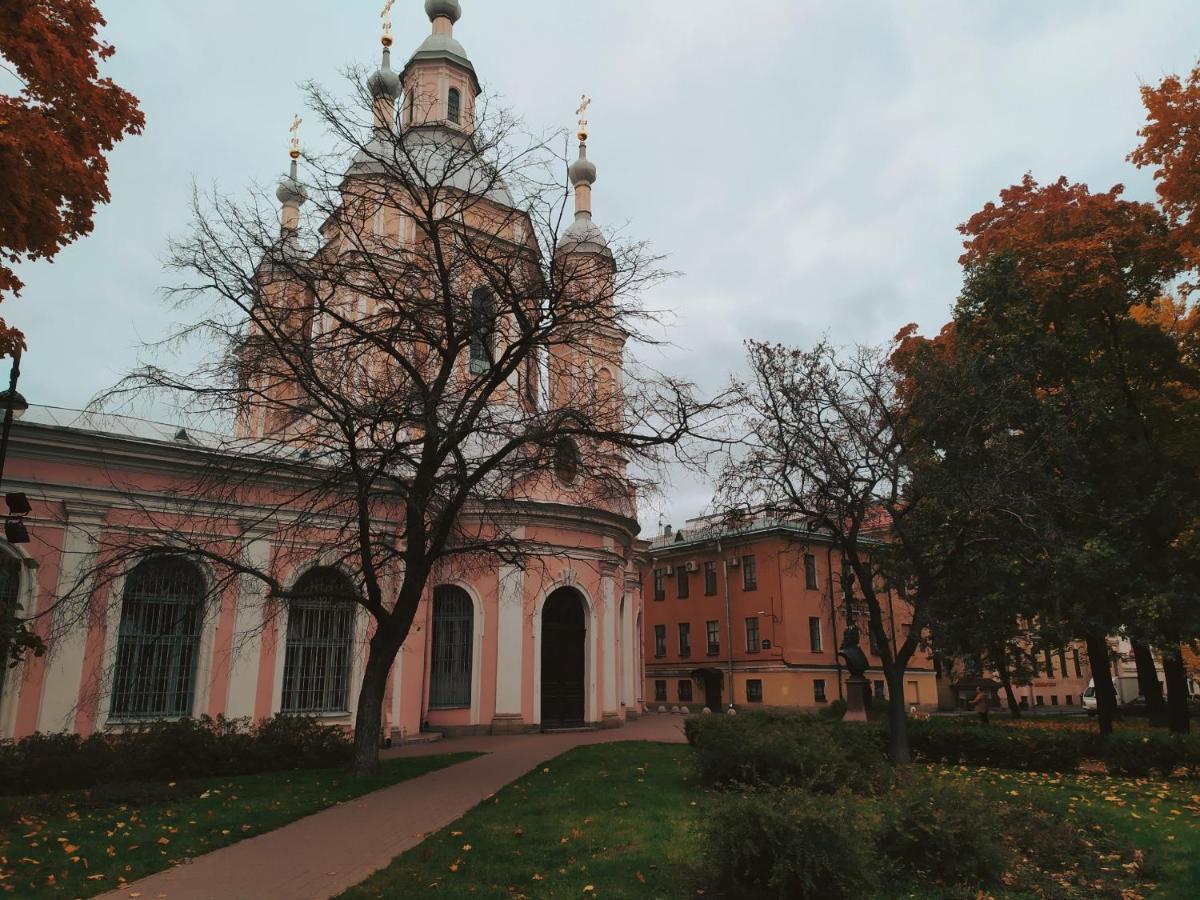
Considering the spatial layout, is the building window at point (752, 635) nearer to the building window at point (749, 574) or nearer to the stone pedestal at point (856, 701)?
the building window at point (749, 574)

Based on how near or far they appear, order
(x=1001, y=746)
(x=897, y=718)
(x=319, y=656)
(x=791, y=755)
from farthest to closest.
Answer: (x=319, y=656)
(x=1001, y=746)
(x=897, y=718)
(x=791, y=755)

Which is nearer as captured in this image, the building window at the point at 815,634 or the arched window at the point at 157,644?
the arched window at the point at 157,644

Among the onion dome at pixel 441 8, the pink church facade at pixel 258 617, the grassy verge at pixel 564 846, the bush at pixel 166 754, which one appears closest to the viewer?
the grassy verge at pixel 564 846

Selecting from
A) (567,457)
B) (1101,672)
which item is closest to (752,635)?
(1101,672)

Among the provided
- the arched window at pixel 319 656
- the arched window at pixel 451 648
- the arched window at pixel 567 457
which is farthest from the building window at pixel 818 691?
the arched window at pixel 567 457

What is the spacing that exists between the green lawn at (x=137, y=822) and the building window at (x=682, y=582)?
29894 millimetres

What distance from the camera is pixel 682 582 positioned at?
42688 millimetres

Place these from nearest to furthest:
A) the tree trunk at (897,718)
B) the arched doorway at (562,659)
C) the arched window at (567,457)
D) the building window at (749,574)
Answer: the arched window at (567,457) → the tree trunk at (897,718) → the arched doorway at (562,659) → the building window at (749,574)

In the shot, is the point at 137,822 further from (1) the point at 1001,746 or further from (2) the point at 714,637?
(2) the point at 714,637

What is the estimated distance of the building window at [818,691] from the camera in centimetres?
3694

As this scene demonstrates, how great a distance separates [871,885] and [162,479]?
1667 cm

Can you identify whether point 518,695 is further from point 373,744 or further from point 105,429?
point 105,429

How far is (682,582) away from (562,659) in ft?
63.2

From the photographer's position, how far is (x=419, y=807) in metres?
10.6
